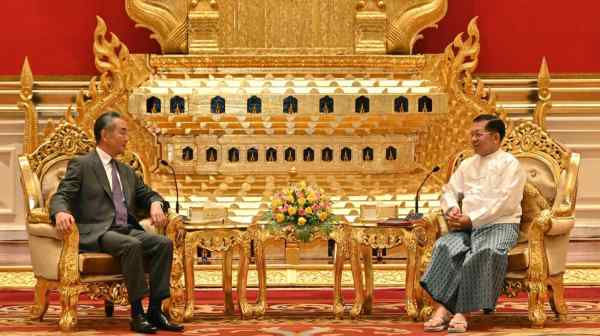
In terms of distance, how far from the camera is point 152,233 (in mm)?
6258

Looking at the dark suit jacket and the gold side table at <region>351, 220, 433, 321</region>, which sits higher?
the dark suit jacket

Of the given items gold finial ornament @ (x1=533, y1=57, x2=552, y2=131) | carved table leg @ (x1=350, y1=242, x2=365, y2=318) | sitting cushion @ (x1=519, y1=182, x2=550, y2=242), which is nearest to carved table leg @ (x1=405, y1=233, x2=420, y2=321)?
carved table leg @ (x1=350, y1=242, x2=365, y2=318)

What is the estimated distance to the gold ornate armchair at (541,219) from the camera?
20.5ft

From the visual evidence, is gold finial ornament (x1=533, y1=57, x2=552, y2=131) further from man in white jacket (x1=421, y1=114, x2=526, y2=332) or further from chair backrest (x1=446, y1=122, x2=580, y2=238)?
man in white jacket (x1=421, y1=114, x2=526, y2=332)

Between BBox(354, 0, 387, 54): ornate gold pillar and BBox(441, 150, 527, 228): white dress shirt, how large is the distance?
2.25 meters

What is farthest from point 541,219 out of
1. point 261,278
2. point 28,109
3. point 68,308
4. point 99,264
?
point 28,109

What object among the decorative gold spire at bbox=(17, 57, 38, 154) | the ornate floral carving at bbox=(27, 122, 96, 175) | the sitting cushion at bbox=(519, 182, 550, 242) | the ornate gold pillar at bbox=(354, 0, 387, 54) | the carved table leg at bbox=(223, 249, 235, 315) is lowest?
the carved table leg at bbox=(223, 249, 235, 315)

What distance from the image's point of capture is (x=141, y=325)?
5.94m

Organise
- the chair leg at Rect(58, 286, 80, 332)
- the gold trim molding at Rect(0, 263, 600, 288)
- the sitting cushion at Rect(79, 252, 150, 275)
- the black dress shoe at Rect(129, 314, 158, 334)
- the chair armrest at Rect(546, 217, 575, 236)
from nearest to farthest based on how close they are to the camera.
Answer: the black dress shoe at Rect(129, 314, 158, 334) < the chair leg at Rect(58, 286, 80, 332) < the sitting cushion at Rect(79, 252, 150, 275) < the chair armrest at Rect(546, 217, 575, 236) < the gold trim molding at Rect(0, 263, 600, 288)

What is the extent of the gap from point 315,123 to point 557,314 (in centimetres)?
260

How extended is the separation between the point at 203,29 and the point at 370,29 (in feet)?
3.89

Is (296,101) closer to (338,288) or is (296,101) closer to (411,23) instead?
(411,23)

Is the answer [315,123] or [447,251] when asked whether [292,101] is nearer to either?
[315,123]

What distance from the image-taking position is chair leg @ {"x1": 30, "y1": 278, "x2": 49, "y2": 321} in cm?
640
